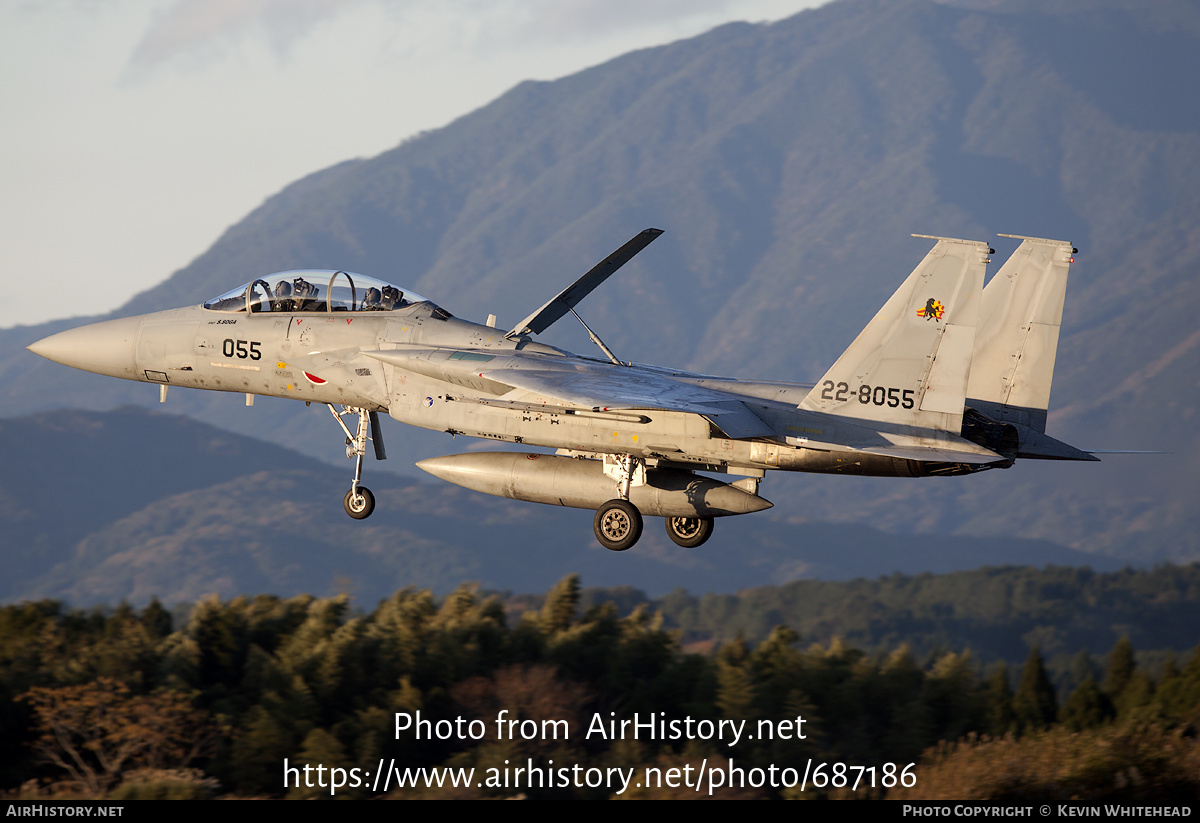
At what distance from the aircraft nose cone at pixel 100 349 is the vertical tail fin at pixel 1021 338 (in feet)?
41.9

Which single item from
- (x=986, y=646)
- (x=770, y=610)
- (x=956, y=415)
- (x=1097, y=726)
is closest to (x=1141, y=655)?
(x=986, y=646)

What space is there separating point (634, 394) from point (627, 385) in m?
0.58

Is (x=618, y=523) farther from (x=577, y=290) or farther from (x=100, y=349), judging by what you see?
(x=100, y=349)

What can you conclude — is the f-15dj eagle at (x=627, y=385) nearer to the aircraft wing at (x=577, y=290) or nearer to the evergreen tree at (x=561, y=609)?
the aircraft wing at (x=577, y=290)

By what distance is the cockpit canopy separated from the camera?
19047mm

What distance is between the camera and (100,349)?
781 inches

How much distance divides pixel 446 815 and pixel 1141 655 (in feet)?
297

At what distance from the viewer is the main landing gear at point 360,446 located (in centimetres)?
1891

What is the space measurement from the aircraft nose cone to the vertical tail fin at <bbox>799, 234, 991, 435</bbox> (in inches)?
421

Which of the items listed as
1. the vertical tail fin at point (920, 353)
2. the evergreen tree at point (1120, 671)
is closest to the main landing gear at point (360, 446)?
the vertical tail fin at point (920, 353)

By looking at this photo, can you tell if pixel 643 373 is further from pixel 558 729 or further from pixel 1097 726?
pixel 1097 726

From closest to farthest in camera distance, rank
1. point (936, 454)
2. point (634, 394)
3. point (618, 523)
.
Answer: point (936, 454), point (634, 394), point (618, 523)

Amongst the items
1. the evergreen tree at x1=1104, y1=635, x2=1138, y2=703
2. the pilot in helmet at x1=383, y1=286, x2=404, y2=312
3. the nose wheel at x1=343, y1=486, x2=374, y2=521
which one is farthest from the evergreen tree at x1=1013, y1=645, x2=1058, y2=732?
the pilot in helmet at x1=383, y1=286, x2=404, y2=312

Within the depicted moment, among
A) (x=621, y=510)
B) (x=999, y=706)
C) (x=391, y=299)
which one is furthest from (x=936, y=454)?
(x=999, y=706)
